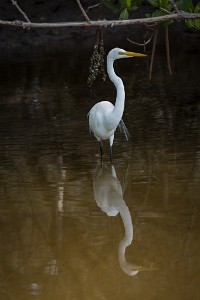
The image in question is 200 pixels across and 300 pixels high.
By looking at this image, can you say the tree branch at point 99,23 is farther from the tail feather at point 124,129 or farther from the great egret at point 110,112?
the tail feather at point 124,129

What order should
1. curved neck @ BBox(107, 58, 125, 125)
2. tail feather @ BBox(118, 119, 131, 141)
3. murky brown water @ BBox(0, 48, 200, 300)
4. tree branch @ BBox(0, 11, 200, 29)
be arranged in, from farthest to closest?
tail feather @ BBox(118, 119, 131, 141), curved neck @ BBox(107, 58, 125, 125), murky brown water @ BBox(0, 48, 200, 300), tree branch @ BBox(0, 11, 200, 29)

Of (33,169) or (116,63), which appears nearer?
(33,169)

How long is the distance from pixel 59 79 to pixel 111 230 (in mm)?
7360

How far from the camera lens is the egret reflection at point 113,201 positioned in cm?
431

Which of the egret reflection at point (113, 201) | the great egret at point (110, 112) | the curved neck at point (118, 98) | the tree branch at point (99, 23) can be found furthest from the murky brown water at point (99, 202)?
the tree branch at point (99, 23)

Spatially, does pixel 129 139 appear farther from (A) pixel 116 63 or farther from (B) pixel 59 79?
(A) pixel 116 63

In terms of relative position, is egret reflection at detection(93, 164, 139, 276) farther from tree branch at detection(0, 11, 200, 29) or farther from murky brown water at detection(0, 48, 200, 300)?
tree branch at detection(0, 11, 200, 29)

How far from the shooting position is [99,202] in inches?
219

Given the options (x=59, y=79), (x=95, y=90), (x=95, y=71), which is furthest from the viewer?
(x=59, y=79)

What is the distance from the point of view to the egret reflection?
431 cm

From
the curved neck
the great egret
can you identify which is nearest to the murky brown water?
the great egret

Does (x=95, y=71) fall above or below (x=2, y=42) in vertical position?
above

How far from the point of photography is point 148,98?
31.4 feet

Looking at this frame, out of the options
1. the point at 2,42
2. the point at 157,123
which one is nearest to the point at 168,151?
the point at 157,123
